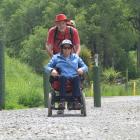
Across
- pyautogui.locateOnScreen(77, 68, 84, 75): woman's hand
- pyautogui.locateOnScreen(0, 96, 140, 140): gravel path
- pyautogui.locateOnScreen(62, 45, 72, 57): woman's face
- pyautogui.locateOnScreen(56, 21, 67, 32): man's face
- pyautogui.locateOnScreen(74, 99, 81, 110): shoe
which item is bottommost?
pyautogui.locateOnScreen(0, 96, 140, 140): gravel path

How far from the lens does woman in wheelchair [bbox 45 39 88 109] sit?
10.7m

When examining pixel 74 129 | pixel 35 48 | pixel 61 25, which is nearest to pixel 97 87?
pixel 61 25

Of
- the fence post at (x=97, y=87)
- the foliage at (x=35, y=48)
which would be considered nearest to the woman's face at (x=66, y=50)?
the fence post at (x=97, y=87)

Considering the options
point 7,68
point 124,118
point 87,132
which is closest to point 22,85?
point 7,68

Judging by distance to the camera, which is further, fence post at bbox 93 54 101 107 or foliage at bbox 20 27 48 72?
foliage at bbox 20 27 48 72

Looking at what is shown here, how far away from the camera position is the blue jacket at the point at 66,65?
10.8 m

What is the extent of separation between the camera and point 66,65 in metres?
10.8

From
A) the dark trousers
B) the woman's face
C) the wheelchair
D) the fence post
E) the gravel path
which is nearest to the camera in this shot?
the gravel path

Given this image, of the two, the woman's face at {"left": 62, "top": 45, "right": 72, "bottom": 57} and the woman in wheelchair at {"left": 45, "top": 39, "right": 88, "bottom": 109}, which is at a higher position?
the woman's face at {"left": 62, "top": 45, "right": 72, "bottom": 57}

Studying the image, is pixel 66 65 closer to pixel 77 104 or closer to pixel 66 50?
pixel 66 50

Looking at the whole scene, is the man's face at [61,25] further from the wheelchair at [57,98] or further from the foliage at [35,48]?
the foliage at [35,48]

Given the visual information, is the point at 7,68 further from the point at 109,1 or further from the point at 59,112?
the point at 109,1

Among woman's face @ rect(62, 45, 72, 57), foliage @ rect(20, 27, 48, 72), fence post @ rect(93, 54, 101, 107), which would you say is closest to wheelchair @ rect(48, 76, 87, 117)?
woman's face @ rect(62, 45, 72, 57)

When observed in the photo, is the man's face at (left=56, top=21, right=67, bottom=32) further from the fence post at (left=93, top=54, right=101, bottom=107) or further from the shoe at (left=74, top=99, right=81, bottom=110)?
the fence post at (left=93, top=54, right=101, bottom=107)
